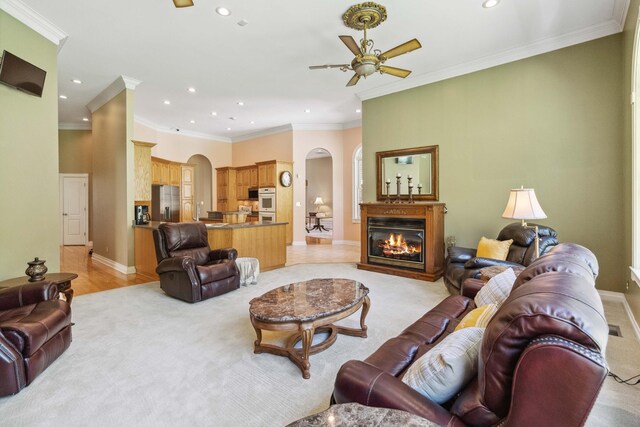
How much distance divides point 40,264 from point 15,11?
291cm

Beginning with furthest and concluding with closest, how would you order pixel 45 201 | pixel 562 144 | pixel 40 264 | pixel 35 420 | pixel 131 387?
pixel 562 144 < pixel 45 201 < pixel 40 264 < pixel 131 387 < pixel 35 420

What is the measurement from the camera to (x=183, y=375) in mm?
2248

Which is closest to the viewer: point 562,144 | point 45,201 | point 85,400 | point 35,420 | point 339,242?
point 35,420

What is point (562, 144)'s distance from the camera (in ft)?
13.6

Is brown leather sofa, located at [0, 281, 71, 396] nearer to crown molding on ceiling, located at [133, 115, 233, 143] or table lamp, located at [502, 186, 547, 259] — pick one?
table lamp, located at [502, 186, 547, 259]

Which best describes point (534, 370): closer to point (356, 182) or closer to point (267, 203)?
point (356, 182)

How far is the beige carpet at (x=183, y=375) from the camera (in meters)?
1.84

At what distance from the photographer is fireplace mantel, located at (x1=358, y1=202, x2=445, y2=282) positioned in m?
4.85

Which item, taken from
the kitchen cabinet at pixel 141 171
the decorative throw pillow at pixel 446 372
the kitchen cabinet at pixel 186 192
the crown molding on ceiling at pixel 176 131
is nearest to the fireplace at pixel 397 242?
the decorative throw pillow at pixel 446 372

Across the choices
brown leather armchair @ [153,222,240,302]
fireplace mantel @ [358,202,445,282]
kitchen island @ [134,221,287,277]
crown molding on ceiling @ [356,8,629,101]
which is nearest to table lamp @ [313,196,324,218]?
kitchen island @ [134,221,287,277]

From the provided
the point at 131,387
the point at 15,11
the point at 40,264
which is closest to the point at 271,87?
the point at 15,11

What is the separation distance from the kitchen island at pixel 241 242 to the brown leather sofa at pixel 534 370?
436 cm

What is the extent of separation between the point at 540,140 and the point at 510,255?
5.98 ft

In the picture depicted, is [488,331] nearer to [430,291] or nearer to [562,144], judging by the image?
[430,291]
